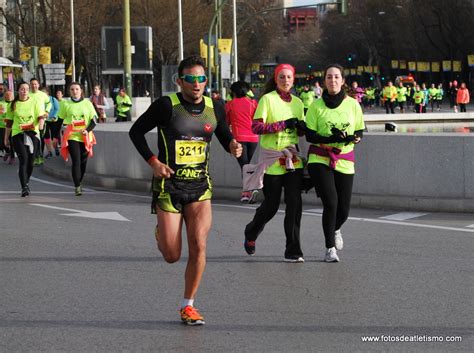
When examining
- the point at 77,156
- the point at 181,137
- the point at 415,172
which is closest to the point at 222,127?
the point at 181,137

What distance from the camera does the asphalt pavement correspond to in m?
7.75

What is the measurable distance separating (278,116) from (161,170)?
3.18 m

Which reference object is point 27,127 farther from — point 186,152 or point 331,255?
point 186,152

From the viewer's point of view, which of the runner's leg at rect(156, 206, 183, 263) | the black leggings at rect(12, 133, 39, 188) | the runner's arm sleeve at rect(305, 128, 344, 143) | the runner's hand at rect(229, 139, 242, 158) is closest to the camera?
the runner's leg at rect(156, 206, 183, 263)

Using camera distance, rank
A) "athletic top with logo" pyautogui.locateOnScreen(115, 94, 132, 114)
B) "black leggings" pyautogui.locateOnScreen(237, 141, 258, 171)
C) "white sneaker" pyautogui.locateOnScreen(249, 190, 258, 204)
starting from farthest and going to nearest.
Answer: "athletic top with logo" pyautogui.locateOnScreen(115, 94, 132, 114)
"black leggings" pyautogui.locateOnScreen(237, 141, 258, 171)
"white sneaker" pyautogui.locateOnScreen(249, 190, 258, 204)

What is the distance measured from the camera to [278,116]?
442 inches

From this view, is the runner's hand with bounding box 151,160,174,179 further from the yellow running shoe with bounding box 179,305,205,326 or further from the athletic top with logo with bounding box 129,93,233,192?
the yellow running shoe with bounding box 179,305,205,326

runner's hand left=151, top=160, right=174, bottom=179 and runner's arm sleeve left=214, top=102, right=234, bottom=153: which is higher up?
runner's arm sleeve left=214, top=102, right=234, bottom=153

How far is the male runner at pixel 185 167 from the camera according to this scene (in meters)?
8.26

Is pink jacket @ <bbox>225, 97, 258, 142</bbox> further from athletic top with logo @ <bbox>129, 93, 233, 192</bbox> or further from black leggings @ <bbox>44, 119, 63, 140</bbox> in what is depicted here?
black leggings @ <bbox>44, 119, 63, 140</bbox>

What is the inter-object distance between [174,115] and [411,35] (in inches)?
4090

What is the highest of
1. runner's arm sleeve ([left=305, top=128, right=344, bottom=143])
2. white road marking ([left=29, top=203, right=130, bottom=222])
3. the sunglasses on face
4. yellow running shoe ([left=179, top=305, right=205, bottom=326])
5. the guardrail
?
the sunglasses on face

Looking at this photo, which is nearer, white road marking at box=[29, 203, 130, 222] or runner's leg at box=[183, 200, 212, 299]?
runner's leg at box=[183, 200, 212, 299]

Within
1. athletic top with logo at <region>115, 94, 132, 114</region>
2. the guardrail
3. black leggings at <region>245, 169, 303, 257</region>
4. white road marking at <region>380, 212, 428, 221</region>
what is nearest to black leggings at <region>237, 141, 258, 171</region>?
the guardrail
